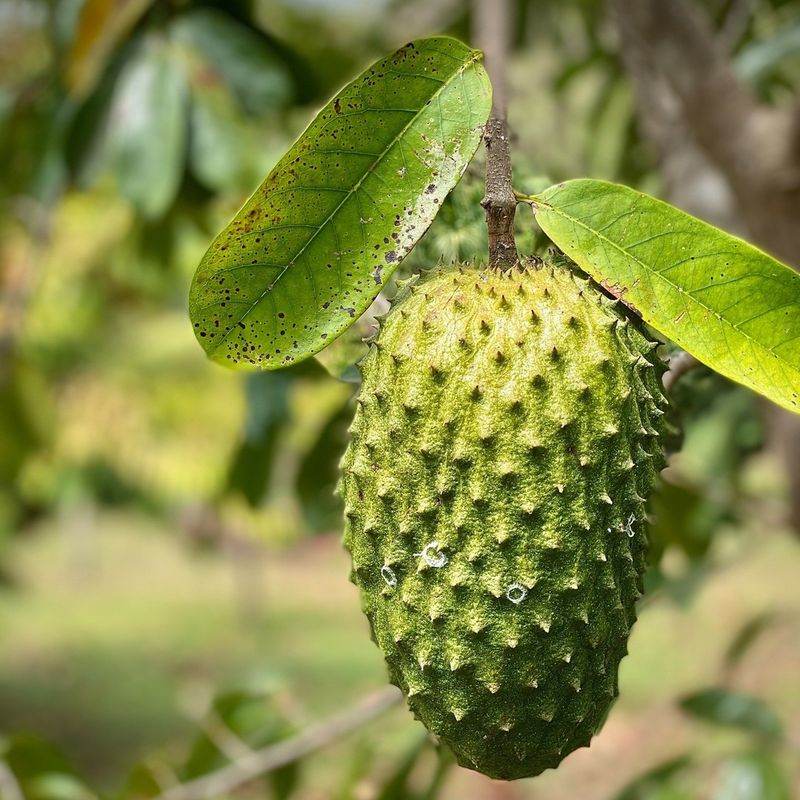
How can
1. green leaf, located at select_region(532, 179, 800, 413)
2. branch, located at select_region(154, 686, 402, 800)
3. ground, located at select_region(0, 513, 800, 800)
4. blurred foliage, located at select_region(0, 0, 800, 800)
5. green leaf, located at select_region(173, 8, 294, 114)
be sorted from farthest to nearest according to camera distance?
ground, located at select_region(0, 513, 800, 800) < green leaf, located at select_region(173, 8, 294, 114) < blurred foliage, located at select_region(0, 0, 800, 800) < branch, located at select_region(154, 686, 402, 800) < green leaf, located at select_region(532, 179, 800, 413)

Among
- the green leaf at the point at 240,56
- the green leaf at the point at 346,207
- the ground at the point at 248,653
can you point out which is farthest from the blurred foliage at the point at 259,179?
the ground at the point at 248,653

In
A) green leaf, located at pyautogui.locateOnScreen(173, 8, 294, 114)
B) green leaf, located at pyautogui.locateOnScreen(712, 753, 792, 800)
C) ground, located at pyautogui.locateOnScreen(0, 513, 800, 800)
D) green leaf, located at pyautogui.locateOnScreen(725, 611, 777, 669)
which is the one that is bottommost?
ground, located at pyautogui.locateOnScreen(0, 513, 800, 800)

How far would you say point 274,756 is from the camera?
2.01 metres

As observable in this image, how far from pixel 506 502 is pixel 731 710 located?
1.53 m

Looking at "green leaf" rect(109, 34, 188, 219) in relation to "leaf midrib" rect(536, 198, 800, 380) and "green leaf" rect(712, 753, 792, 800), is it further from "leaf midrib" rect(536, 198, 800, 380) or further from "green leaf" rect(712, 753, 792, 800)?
"green leaf" rect(712, 753, 792, 800)

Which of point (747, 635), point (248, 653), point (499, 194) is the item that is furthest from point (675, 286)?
point (248, 653)

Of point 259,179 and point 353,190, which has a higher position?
point 353,190

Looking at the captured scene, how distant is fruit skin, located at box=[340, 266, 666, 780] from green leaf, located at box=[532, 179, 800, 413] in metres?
0.05

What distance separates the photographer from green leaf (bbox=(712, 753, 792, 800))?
2191 millimetres

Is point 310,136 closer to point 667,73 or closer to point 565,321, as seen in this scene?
point 565,321

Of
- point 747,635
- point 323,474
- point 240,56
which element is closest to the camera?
point 240,56

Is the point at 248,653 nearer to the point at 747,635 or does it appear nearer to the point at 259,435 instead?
the point at 747,635

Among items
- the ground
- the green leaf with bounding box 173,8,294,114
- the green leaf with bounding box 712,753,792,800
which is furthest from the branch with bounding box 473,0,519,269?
the ground

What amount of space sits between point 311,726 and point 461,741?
1309mm
